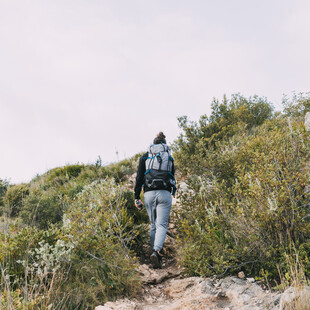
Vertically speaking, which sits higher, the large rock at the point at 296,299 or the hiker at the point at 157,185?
the hiker at the point at 157,185

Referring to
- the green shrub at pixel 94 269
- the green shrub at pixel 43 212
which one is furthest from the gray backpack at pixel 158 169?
the green shrub at pixel 43 212

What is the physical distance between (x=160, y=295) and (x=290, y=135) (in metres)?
3.32

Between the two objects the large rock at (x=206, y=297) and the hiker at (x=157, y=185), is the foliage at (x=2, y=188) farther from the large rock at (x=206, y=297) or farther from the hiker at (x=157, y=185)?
the large rock at (x=206, y=297)

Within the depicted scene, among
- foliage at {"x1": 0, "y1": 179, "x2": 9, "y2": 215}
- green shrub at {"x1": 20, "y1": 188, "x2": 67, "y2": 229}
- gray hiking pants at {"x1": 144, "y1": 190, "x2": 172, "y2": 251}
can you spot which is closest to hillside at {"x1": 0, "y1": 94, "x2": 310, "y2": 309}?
gray hiking pants at {"x1": 144, "y1": 190, "x2": 172, "y2": 251}

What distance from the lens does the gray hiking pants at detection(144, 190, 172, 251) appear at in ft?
14.9

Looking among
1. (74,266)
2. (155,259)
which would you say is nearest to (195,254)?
(155,259)

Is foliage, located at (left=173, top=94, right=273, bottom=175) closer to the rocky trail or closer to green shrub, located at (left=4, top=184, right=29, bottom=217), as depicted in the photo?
the rocky trail

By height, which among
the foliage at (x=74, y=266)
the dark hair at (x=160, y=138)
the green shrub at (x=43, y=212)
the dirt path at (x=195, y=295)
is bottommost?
the dirt path at (x=195, y=295)

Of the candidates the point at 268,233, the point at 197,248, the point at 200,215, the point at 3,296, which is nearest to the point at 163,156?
the point at 200,215

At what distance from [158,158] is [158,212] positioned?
96 cm

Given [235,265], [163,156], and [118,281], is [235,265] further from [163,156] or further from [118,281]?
[163,156]

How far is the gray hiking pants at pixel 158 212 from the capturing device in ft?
14.9

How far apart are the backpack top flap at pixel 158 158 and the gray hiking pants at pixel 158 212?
1.45 feet

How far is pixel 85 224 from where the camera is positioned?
13.2 ft
